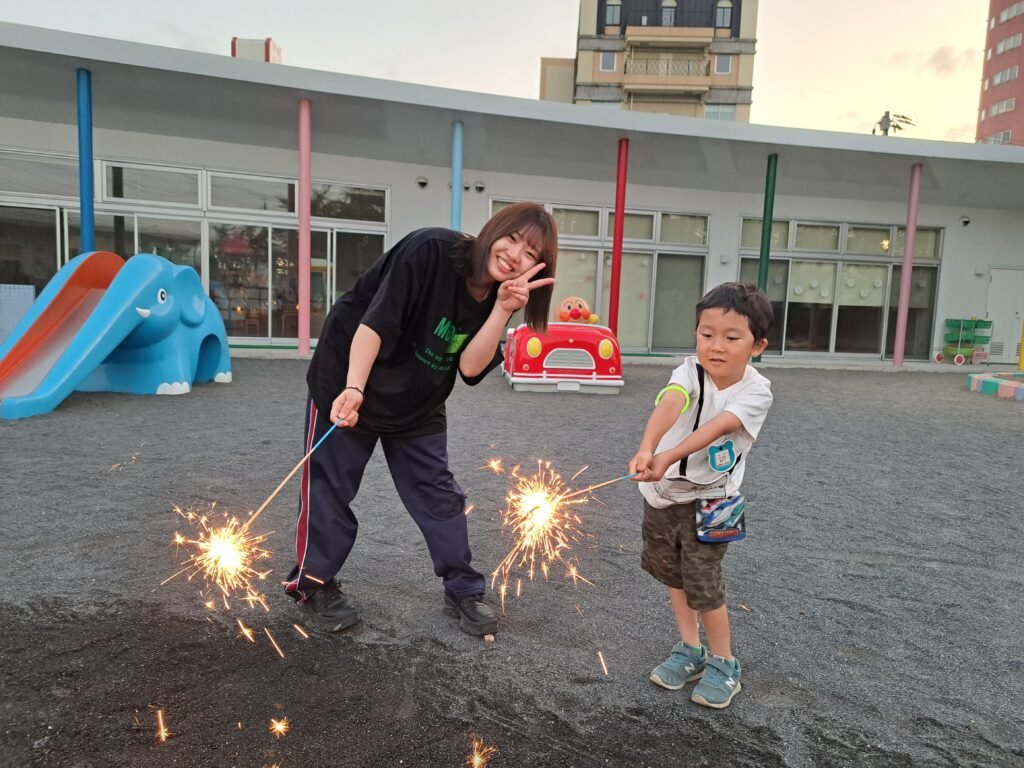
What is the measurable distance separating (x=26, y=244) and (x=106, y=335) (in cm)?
634

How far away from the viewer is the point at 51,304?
7.27 meters

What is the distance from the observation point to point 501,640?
2.40m

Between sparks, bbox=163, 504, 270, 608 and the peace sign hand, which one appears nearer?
the peace sign hand

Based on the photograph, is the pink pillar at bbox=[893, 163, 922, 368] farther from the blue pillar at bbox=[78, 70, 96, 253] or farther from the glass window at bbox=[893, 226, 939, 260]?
the blue pillar at bbox=[78, 70, 96, 253]

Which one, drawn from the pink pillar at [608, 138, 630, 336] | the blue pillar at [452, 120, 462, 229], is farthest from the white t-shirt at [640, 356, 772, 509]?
the pink pillar at [608, 138, 630, 336]

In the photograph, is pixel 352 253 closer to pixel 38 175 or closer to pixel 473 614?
pixel 38 175

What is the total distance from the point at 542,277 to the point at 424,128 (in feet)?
33.4

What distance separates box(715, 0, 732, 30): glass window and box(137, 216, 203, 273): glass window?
47.8m

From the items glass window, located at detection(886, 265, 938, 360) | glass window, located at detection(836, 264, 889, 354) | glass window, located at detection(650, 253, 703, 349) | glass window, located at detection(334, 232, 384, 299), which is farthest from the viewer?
glass window, located at detection(886, 265, 938, 360)

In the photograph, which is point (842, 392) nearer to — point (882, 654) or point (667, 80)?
point (882, 654)

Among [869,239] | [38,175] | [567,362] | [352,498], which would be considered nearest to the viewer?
[352,498]

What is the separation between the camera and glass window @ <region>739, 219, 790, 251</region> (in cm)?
1434

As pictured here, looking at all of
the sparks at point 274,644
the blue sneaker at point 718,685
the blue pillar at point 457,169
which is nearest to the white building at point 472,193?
the blue pillar at point 457,169

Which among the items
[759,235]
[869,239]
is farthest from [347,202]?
[869,239]
